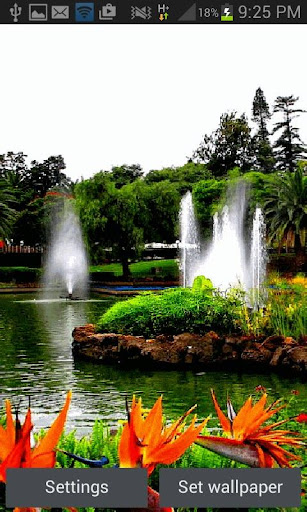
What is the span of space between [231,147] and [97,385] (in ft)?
138

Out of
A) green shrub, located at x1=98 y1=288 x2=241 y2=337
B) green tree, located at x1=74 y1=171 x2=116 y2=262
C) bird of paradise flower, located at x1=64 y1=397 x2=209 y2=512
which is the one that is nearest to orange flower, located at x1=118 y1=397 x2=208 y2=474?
bird of paradise flower, located at x1=64 y1=397 x2=209 y2=512

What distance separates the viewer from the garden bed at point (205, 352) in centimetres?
964

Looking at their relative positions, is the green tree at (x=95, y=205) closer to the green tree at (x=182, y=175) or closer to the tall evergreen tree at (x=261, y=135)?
the green tree at (x=182, y=175)

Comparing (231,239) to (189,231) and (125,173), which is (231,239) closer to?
(189,231)

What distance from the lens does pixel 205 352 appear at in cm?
1002

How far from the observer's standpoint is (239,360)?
32.7ft

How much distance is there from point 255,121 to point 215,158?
341 centimetres
